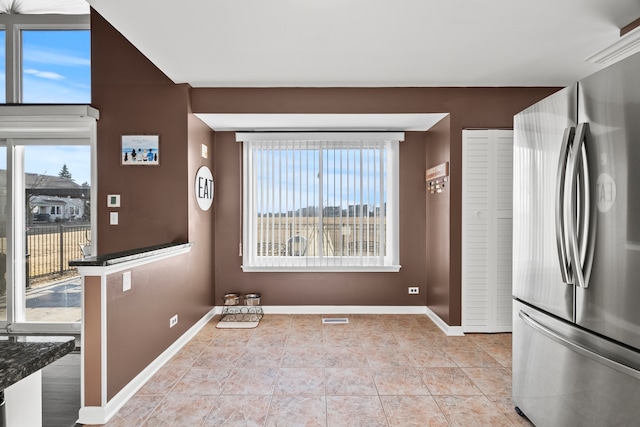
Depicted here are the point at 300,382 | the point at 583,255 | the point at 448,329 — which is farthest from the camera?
the point at 448,329

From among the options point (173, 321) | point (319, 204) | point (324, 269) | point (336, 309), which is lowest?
point (336, 309)

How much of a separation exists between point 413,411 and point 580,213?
1.61 m

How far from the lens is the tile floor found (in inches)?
86.7

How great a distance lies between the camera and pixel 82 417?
2156 mm

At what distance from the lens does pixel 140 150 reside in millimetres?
3539

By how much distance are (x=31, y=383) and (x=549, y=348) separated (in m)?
2.25

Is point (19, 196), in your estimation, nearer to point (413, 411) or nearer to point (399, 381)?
point (399, 381)

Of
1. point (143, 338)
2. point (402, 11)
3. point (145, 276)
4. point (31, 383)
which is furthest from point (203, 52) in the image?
point (31, 383)

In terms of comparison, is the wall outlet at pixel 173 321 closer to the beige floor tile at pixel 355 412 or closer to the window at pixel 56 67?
the beige floor tile at pixel 355 412

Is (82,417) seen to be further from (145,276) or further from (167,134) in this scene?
(167,134)

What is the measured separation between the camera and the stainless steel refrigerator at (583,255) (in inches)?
55.5

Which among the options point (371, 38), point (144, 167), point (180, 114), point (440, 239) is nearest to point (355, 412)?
point (440, 239)

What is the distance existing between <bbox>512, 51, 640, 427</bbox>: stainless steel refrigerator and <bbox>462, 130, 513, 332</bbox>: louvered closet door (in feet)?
5.13

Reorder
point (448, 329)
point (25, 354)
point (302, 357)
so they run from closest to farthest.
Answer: point (25, 354) < point (302, 357) < point (448, 329)
